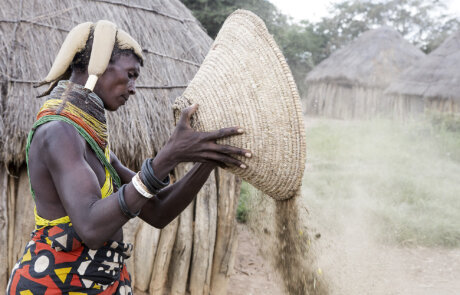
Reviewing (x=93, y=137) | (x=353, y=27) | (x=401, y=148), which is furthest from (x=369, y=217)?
(x=353, y=27)

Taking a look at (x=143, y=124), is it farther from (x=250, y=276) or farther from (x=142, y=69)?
(x=250, y=276)

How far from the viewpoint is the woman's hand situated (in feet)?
4.37

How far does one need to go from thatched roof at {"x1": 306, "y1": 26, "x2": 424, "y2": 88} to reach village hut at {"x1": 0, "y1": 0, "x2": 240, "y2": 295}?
16.3 metres

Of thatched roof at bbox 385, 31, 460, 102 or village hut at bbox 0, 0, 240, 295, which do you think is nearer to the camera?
village hut at bbox 0, 0, 240, 295

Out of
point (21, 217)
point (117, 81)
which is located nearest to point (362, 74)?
point (21, 217)

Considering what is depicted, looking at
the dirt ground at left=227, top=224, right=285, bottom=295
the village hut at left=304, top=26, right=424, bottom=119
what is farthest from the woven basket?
the village hut at left=304, top=26, right=424, bottom=119

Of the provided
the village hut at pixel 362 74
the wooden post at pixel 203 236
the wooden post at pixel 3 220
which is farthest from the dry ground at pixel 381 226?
the village hut at pixel 362 74

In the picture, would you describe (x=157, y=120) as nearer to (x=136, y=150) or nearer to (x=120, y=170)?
(x=136, y=150)

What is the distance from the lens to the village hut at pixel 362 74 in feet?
62.8

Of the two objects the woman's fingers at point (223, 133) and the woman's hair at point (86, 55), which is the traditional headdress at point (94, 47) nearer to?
the woman's hair at point (86, 55)

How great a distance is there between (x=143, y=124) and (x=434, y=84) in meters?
13.6

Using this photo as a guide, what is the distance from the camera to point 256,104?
1562mm

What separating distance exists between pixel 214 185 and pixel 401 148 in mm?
8150

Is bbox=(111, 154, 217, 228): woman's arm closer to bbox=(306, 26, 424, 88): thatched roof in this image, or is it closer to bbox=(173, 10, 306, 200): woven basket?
bbox=(173, 10, 306, 200): woven basket
